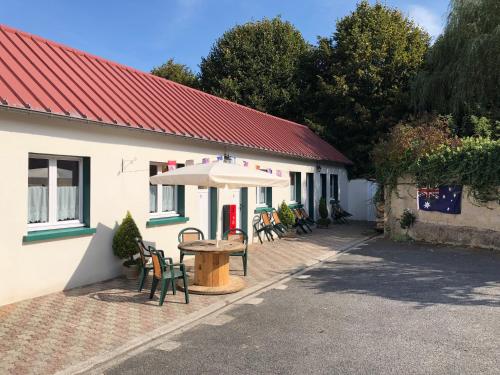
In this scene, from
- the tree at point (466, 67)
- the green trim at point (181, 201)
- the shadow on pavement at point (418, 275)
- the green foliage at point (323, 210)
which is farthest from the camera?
the green foliage at point (323, 210)

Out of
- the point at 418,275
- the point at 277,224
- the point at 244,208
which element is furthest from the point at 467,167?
the point at 244,208

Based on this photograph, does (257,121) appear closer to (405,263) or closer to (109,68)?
(109,68)

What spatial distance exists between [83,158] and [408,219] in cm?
1084

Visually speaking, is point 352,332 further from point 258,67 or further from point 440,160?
point 258,67

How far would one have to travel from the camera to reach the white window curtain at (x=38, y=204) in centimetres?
758

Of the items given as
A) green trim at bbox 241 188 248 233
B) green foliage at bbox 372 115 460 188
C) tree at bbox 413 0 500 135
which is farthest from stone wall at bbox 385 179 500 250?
tree at bbox 413 0 500 135

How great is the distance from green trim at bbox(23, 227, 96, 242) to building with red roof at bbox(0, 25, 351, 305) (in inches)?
0.7

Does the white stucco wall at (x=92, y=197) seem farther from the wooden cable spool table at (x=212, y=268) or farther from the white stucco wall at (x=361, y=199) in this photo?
the white stucco wall at (x=361, y=199)

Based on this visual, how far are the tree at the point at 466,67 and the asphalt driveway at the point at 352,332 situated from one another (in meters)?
11.2

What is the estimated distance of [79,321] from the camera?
20.3ft

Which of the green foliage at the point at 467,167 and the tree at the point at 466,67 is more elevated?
the tree at the point at 466,67

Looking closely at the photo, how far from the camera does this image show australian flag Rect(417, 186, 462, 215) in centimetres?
1396

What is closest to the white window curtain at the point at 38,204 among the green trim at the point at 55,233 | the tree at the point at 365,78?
the green trim at the point at 55,233

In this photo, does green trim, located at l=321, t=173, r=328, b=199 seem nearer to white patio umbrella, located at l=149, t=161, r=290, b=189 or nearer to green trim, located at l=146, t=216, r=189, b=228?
green trim, located at l=146, t=216, r=189, b=228
